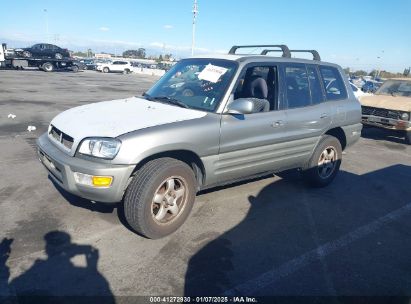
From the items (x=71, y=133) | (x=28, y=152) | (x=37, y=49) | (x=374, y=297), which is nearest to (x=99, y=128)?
(x=71, y=133)

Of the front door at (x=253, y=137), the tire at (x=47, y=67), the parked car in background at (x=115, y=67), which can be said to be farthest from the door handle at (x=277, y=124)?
the parked car in background at (x=115, y=67)

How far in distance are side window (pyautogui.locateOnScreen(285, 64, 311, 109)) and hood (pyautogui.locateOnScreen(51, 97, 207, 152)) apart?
1.49 metres

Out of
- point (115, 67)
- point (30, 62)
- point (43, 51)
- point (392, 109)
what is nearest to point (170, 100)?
point (392, 109)

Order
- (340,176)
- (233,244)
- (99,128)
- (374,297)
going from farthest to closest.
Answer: (340,176) → (233,244) → (99,128) → (374,297)

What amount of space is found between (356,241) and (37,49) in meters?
32.2

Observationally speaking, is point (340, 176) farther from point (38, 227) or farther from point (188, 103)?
point (38, 227)

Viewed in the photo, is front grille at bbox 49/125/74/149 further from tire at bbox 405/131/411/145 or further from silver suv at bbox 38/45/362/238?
tire at bbox 405/131/411/145

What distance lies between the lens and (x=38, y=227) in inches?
141

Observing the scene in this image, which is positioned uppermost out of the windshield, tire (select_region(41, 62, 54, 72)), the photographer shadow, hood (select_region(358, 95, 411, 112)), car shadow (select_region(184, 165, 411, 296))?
the windshield

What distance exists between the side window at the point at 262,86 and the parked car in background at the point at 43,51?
29.9 metres

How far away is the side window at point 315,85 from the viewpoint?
494 cm

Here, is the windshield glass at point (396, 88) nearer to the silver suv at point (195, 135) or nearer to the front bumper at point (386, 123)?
the front bumper at point (386, 123)

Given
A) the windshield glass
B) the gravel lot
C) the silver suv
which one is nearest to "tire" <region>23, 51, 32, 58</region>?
the gravel lot

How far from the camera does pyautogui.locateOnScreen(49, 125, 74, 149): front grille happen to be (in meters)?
3.41
